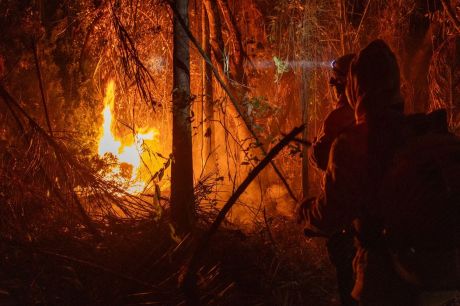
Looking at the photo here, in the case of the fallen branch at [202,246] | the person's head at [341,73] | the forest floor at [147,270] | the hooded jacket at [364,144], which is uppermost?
the person's head at [341,73]

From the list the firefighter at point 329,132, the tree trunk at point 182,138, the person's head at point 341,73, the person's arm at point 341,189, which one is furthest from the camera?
the tree trunk at point 182,138

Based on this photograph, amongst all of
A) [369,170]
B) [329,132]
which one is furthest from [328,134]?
[369,170]

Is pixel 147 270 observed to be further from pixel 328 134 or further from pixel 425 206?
pixel 425 206

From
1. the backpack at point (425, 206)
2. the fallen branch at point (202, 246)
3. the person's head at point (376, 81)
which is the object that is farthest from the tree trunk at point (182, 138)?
the backpack at point (425, 206)

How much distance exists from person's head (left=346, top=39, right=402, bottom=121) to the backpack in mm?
195

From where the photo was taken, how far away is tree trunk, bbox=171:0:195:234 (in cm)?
500

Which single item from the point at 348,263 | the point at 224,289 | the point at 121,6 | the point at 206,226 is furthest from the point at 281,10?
the point at 348,263

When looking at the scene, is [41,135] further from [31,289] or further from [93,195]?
[31,289]

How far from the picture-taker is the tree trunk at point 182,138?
500cm

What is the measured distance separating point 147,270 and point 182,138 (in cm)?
144

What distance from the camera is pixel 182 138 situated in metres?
5.04

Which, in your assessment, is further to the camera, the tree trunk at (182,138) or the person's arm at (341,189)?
the tree trunk at (182,138)

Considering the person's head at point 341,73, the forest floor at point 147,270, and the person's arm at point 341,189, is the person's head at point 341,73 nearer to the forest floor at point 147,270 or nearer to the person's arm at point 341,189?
the person's arm at point 341,189

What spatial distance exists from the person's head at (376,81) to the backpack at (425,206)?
195mm
